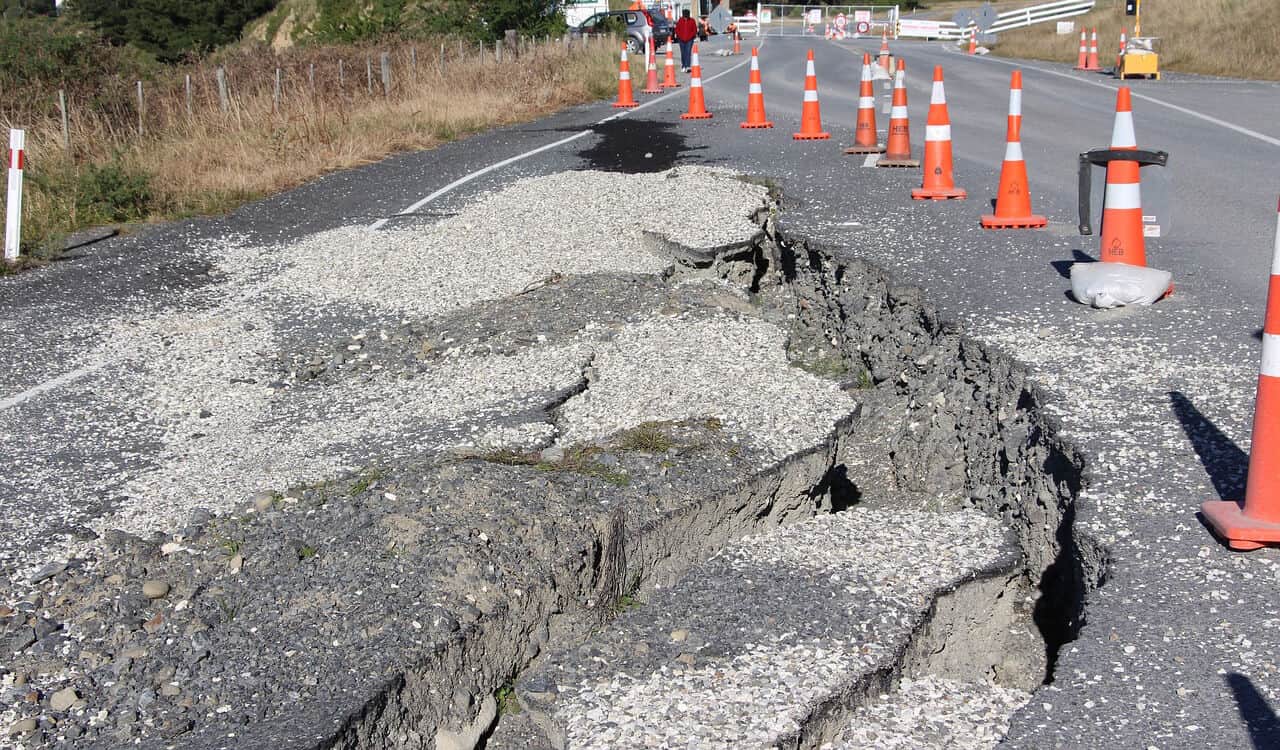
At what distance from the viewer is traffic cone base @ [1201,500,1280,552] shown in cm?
323

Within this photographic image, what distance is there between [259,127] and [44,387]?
8930 mm

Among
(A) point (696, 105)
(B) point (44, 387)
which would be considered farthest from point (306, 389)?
(A) point (696, 105)

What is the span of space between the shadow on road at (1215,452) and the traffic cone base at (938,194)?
4.77 metres

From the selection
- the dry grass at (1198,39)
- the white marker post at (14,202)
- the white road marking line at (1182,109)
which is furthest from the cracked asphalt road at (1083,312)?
the dry grass at (1198,39)

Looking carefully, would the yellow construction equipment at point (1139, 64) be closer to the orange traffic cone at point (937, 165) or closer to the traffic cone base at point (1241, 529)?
the orange traffic cone at point (937, 165)

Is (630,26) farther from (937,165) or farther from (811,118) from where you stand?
(937,165)

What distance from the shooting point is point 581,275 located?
267 inches

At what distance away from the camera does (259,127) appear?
13.8 m

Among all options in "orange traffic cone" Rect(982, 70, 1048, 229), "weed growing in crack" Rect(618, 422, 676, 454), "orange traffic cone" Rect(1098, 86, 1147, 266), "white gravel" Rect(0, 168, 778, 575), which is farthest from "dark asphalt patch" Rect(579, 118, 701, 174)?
"weed growing in crack" Rect(618, 422, 676, 454)

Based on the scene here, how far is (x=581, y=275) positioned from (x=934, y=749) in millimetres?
4464

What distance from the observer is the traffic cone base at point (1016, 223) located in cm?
773

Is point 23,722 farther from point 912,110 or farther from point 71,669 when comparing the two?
point 912,110

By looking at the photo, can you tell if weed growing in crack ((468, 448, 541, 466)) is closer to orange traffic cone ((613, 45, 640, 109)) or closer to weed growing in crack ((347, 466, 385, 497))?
weed growing in crack ((347, 466, 385, 497))

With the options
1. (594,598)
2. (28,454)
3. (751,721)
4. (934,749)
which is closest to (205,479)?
(28,454)
